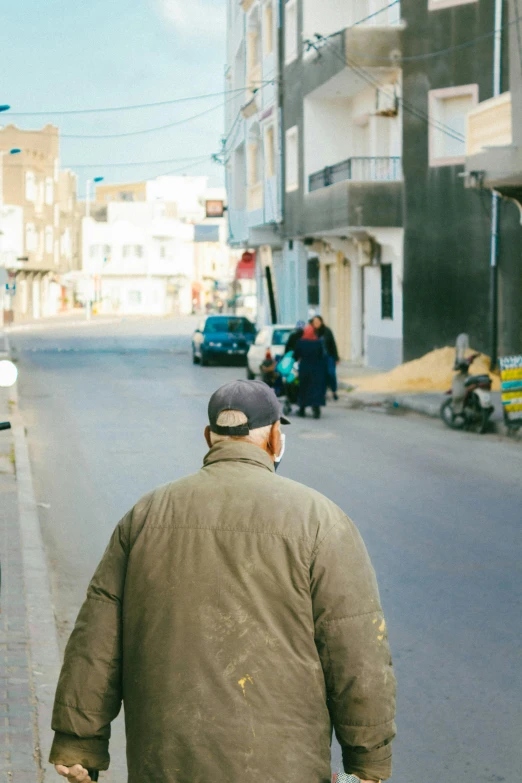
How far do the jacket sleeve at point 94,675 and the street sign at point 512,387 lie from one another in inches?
569

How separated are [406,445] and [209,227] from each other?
155 feet

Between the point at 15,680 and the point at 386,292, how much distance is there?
87.1 feet

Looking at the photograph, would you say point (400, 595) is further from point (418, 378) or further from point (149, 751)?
point (418, 378)

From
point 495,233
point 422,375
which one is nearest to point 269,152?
point 422,375

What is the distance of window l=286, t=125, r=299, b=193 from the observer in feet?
127

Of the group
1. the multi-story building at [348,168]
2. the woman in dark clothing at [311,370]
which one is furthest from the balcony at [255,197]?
the woman in dark clothing at [311,370]

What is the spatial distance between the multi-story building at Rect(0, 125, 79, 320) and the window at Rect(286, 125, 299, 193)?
43506 millimetres

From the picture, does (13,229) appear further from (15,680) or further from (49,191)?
(15,680)

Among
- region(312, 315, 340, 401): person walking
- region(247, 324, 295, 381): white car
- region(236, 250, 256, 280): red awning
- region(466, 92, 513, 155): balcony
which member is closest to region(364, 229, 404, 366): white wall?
region(247, 324, 295, 381): white car

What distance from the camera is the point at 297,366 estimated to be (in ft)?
73.6

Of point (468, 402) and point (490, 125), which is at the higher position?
point (490, 125)

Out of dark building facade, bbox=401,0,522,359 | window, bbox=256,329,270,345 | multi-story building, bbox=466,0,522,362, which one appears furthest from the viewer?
window, bbox=256,329,270,345

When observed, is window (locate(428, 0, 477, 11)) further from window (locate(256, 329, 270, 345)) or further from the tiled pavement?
the tiled pavement

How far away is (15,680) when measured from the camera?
629 centimetres
